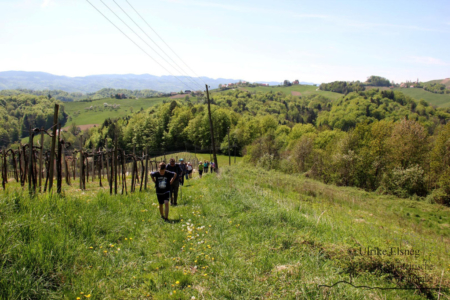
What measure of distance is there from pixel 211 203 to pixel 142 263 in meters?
5.20

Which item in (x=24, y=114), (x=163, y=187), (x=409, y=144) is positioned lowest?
(x=24, y=114)

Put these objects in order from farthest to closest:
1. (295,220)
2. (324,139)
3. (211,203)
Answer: (324,139) → (211,203) → (295,220)

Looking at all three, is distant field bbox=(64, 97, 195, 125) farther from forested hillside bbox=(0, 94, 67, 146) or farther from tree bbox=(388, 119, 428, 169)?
tree bbox=(388, 119, 428, 169)

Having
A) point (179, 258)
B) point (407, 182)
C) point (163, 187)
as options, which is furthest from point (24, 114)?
point (179, 258)

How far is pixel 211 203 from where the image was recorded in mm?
10070

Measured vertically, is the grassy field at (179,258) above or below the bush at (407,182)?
above

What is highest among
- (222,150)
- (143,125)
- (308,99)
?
(308,99)

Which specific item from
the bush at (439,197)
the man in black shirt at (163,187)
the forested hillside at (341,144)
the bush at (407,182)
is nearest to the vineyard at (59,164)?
the man in black shirt at (163,187)

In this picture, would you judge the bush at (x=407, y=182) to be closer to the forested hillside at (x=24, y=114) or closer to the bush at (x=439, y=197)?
the bush at (x=439, y=197)

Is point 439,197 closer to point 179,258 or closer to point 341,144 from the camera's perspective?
point 341,144

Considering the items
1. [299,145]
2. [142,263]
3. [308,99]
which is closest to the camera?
[142,263]

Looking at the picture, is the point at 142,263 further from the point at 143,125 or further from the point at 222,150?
the point at 143,125

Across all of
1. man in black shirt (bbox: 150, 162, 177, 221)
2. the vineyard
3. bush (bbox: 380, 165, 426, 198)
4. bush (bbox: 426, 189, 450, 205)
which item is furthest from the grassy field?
bush (bbox: 380, 165, 426, 198)

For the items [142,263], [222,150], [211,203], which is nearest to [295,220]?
[211,203]
